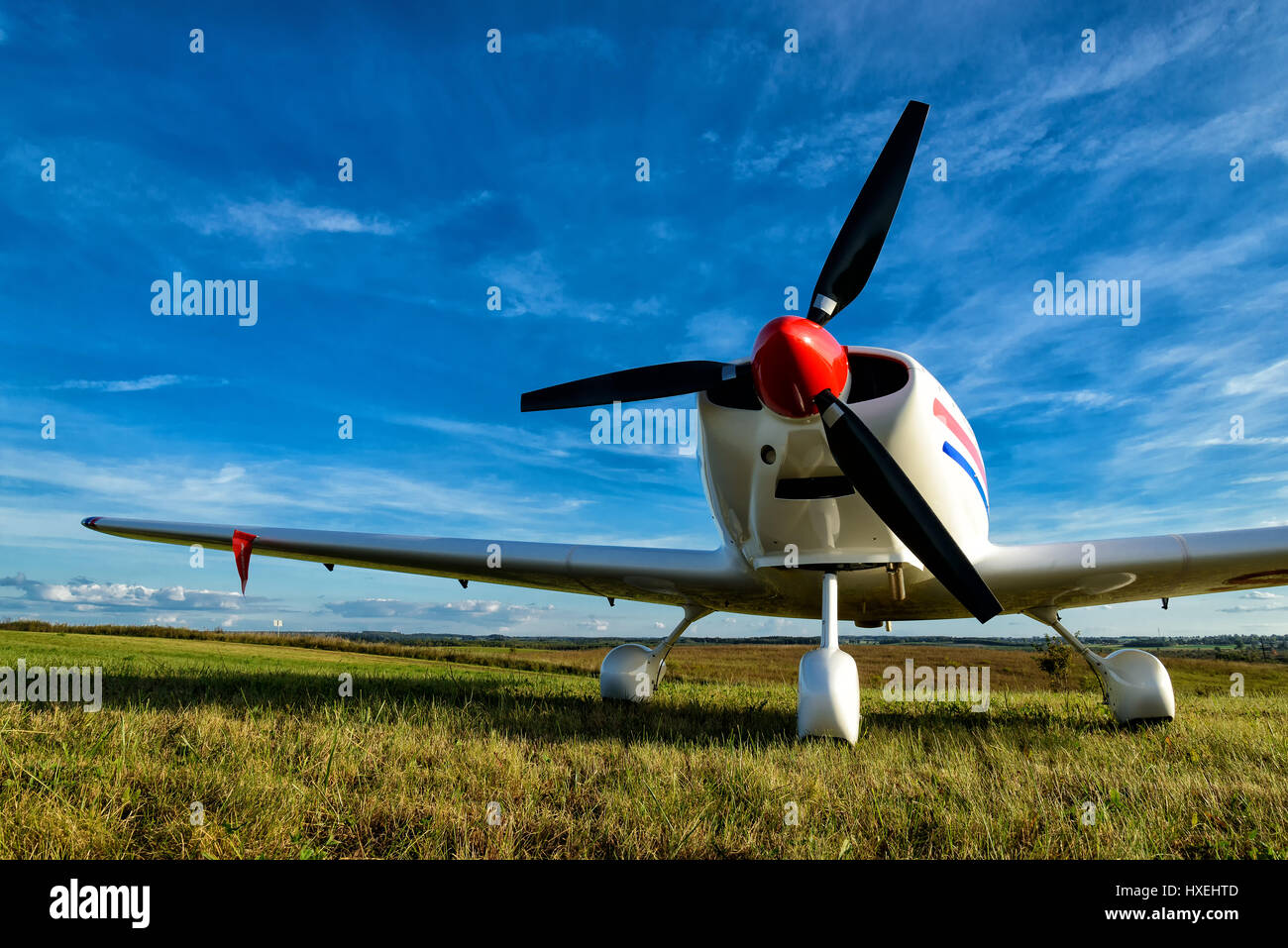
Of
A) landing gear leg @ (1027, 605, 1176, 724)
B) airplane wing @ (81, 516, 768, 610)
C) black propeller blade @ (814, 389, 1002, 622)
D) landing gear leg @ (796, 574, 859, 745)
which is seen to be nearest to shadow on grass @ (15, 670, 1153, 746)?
landing gear leg @ (1027, 605, 1176, 724)

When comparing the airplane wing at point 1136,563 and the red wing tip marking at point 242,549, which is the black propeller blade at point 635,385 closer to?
the airplane wing at point 1136,563

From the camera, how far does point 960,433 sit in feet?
23.4

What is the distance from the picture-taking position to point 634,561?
909 cm

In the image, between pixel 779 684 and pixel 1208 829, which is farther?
pixel 779 684

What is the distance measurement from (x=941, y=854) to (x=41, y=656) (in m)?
16.3

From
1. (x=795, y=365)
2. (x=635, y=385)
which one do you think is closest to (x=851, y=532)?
(x=795, y=365)

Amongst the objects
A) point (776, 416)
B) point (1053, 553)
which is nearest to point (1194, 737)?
point (1053, 553)

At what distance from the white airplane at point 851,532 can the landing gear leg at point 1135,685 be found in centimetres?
2

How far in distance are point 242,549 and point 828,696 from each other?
29.7ft

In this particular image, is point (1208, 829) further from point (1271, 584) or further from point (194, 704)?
point (194, 704)

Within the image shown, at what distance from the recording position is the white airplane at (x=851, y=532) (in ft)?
18.9

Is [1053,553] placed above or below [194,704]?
above

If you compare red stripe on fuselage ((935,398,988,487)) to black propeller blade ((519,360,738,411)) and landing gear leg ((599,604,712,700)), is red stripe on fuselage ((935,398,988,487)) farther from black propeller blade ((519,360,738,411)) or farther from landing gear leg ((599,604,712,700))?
landing gear leg ((599,604,712,700))

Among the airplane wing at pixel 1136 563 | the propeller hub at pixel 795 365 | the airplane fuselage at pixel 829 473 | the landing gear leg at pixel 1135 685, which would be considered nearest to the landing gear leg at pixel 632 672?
the airplane fuselage at pixel 829 473
